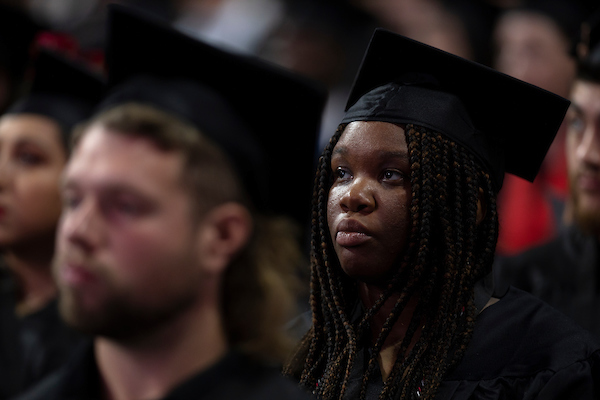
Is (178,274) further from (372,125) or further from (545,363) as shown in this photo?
(545,363)

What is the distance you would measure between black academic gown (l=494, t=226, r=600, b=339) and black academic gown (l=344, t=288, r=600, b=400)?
3.21 feet

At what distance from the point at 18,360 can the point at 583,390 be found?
2.28 meters

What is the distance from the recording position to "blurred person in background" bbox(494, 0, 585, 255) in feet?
15.9

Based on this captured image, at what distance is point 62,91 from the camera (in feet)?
11.5

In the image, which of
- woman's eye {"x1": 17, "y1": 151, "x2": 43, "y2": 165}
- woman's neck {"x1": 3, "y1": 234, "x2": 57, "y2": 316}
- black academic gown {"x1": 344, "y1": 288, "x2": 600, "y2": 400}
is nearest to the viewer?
black academic gown {"x1": 344, "y1": 288, "x2": 600, "y2": 400}

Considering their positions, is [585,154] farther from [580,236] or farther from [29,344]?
[29,344]

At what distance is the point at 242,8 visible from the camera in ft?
24.1

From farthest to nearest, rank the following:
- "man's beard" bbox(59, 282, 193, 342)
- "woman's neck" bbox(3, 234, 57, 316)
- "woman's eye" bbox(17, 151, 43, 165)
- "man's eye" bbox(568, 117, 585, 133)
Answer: "woman's neck" bbox(3, 234, 57, 316), "woman's eye" bbox(17, 151, 43, 165), "man's eye" bbox(568, 117, 585, 133), "man's beard" bbox(59, 282, 193, 342)

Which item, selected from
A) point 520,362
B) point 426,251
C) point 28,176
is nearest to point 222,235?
point 426,251

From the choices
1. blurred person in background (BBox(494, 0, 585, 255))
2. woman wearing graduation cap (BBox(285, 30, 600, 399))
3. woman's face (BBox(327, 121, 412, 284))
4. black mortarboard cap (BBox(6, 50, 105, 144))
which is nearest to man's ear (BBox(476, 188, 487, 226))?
woman wearing graduation cap (BBox(285, 30, 600, 399))

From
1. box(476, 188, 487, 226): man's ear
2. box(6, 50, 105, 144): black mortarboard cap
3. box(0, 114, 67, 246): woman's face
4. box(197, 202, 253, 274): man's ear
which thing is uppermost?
box(476, 188, 487, 226): man's ear

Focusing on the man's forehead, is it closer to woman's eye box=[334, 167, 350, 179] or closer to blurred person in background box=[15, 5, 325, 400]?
blurred person in background box=[15, 5, 325, 400]

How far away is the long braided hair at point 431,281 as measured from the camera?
199 centimetres

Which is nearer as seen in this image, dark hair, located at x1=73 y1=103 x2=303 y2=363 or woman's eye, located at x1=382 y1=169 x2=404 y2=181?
dark hair, located at x1=73 y1=103 x2=303 y2=363
